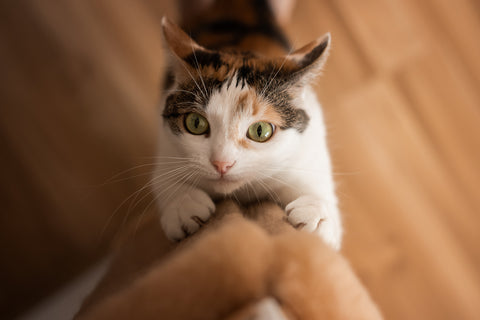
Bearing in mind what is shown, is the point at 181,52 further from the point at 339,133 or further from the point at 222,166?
the point at 339,133

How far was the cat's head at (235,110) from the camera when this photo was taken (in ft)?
2.57

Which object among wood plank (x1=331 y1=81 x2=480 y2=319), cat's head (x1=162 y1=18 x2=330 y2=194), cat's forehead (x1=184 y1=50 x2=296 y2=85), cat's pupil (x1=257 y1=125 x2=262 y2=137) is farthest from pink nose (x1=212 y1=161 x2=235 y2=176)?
wood plank (x1=331 y1=81 x2=480 y2=319)

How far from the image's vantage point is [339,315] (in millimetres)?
523

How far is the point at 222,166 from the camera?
76cm

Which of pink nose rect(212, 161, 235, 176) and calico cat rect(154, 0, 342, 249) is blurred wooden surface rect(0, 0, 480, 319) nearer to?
calico cat rect(154, 0, 342, 249)

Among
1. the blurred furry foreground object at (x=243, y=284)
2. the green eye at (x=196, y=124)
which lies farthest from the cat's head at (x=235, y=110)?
the blurred furry foreground object at (x=243, y=284)

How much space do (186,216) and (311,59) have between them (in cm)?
48

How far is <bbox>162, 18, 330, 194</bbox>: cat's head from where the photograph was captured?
0.78 metres

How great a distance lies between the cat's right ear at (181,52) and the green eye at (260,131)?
210 mm

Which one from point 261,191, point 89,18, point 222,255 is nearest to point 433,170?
point 261,191

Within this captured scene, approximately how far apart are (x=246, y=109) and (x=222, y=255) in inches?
15.2

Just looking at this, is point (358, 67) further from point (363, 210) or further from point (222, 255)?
point (222, 255)

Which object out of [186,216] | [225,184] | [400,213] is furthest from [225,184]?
[400,213]

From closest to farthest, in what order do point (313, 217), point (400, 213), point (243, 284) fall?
point (243, 284)
point (313, 217)
point (400, 213)
